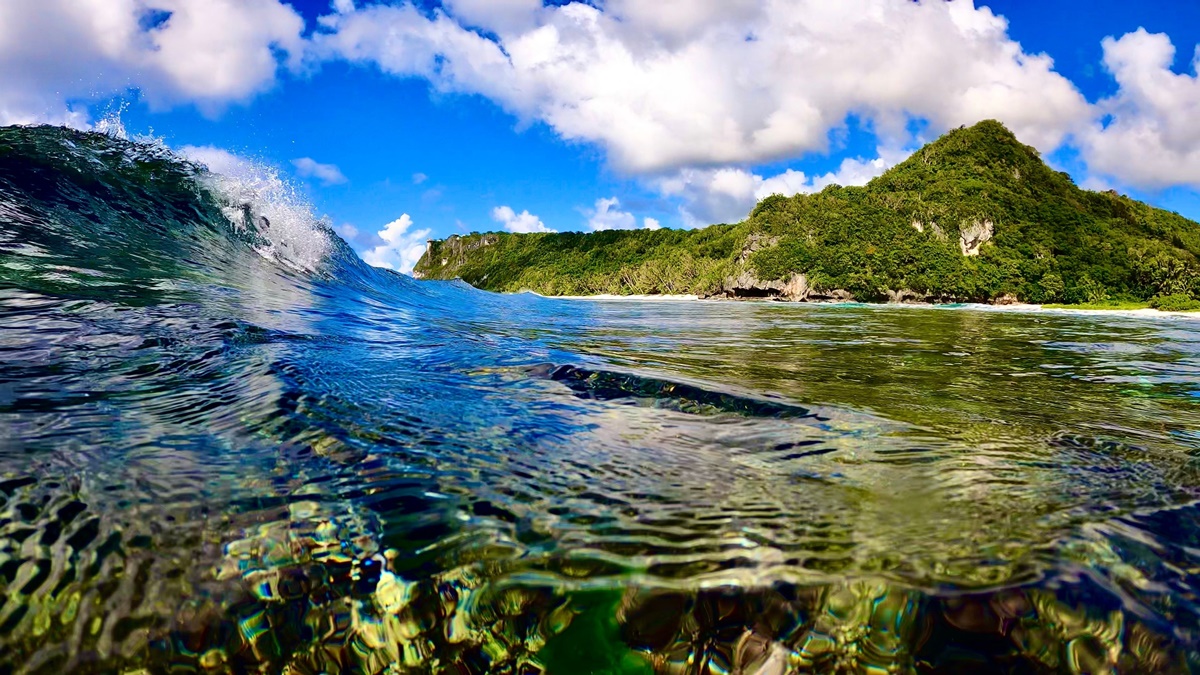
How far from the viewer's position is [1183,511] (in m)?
2.03

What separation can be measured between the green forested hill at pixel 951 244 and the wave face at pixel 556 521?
302 ft

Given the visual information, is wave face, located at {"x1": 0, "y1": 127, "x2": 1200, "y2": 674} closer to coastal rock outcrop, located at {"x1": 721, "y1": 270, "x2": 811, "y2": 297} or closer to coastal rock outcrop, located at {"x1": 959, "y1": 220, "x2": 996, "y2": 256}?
coastal rock outcrop, located at {"x1": 721, "y1": 270, "x2": 811, "y2": 297}

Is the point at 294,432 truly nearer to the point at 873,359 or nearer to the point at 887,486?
the point at 887,486

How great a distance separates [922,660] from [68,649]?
199 centimetres

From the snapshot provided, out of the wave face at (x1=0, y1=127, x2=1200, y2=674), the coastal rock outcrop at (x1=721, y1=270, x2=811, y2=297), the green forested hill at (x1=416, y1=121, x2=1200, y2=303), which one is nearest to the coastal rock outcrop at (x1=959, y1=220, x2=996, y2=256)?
the green forested hill at (x1=416, y1=121, x2=1200, y2=303)

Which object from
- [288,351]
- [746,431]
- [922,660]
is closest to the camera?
[922,660]

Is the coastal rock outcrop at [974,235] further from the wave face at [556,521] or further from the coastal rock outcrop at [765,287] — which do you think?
the wave face at [556,521]

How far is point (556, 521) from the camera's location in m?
1.86

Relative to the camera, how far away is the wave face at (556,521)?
54.9 inches

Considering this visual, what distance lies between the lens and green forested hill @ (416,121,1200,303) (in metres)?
81.4

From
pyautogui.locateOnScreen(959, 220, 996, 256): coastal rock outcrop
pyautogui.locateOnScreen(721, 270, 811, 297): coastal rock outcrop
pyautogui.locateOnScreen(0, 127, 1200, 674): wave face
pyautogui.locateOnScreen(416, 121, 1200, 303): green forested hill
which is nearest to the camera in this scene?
pyautogui.locateOnScreen(0, 127, 1200, 674): wave face

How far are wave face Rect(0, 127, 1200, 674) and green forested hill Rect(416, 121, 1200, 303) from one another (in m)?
92.0

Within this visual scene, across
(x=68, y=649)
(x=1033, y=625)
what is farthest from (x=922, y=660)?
(x=68, y=649)

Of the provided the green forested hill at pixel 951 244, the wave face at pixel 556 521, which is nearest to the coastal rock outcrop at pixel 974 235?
the green forested hill at pixel 951 244
